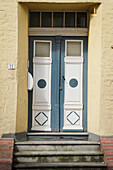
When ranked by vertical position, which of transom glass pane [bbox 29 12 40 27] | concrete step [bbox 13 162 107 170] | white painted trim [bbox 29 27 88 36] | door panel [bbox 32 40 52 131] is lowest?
concrete step [bbox 13 162 107 170]

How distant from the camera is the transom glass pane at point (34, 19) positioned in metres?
7.91

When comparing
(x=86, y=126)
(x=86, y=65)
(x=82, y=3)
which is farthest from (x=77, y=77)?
(x=82, y=3)

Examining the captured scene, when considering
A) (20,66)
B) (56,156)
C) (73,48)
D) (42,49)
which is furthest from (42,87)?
(56,156)

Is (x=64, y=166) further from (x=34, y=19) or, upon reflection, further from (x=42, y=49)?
(x=34, y=19)

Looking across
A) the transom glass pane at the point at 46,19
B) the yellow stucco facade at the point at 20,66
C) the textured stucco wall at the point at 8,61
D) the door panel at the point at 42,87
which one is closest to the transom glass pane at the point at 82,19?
the yellow stucco facade at the point at 20,66

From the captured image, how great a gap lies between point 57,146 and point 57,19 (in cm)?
334

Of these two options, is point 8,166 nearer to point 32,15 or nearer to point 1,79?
point 1,79

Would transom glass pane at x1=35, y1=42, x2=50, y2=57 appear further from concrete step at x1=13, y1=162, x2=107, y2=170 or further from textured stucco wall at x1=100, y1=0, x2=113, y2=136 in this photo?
concrete step at x1=13, y1=162, x2=107, y2=170

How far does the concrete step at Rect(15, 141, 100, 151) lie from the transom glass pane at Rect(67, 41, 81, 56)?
2.38m

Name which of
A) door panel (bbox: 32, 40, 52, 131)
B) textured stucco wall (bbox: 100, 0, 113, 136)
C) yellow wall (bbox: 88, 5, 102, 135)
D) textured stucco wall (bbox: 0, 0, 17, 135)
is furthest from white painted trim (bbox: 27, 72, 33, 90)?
textured stucco wall (bbox: 100, 0, 113, 136)

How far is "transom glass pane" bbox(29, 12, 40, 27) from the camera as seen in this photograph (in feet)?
25.9

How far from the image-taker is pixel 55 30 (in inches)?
309

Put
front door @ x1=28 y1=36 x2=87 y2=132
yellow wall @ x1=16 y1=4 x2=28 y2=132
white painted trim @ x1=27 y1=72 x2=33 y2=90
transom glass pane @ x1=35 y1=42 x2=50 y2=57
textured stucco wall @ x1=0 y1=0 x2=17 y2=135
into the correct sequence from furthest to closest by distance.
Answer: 1. transom glass pane @ x1=35 y1=42 x2=50 y2=57
2. front door @ x1=28 y1=36 x2=87 y2=132
3. white painted trim @ x1=27 y1=72 x2=33 y2=90
4. yellow wall @ x1=16 y1=4 x2=28 y2=132
5. textured stucco wall @ x1=0 y1=0 x2=17 y2=135

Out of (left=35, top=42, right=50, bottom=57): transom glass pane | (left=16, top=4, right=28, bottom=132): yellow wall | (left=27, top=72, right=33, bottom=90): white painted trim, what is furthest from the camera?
(left=35, top=42, right=50, bottom=57): transom glass pane
